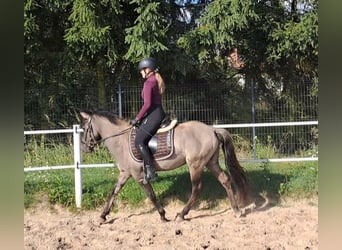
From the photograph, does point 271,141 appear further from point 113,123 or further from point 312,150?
point 113,123

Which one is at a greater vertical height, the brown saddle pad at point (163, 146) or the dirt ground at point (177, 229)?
the brown saddle pad at point (163, 146)

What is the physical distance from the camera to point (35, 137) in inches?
357

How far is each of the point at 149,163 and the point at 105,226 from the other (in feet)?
3.72

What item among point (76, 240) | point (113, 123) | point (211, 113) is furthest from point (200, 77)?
point (76, 240)

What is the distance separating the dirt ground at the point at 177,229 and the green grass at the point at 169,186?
0.16 metres

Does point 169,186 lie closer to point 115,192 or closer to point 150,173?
point 115,192

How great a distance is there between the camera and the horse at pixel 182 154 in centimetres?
590

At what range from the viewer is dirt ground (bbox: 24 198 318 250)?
489cm

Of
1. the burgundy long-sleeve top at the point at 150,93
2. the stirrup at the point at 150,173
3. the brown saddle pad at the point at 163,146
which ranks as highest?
the burgundy long-sleeve top at the point at 150,93

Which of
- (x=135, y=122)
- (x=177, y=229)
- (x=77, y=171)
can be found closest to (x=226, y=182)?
(x=177, y=229)

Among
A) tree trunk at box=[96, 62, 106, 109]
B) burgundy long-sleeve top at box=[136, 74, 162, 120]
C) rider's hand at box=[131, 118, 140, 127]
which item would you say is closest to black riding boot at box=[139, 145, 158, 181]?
rider's hand at box=[131, 118, 140, 127]

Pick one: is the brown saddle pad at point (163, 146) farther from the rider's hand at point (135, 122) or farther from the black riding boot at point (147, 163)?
the rider's hand at point (135, 122)

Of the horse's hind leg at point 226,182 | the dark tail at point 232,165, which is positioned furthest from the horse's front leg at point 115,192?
the dark tail at point 232,165

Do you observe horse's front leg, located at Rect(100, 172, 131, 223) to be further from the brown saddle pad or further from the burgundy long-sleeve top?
the burgundy long-sleeve top
